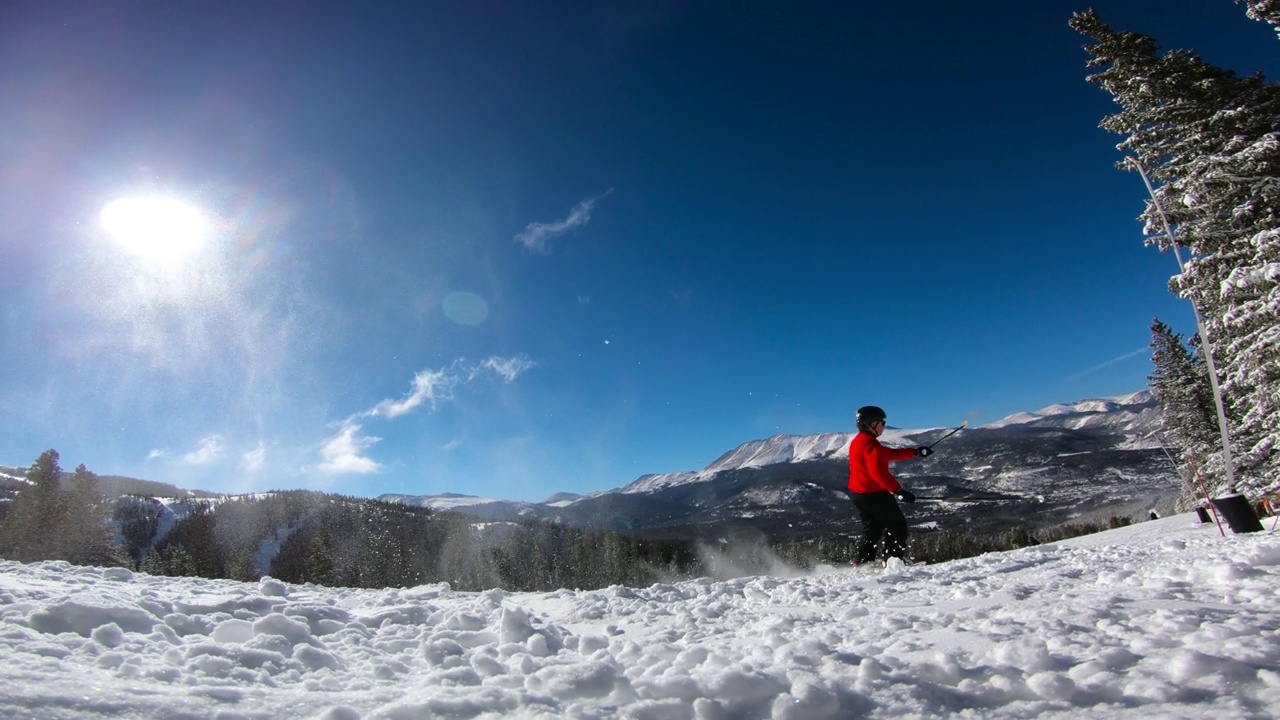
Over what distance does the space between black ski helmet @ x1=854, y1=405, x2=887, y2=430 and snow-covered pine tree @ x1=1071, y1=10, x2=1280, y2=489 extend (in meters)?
8.22

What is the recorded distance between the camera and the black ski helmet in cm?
973

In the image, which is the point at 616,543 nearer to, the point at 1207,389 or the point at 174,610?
the point at 1207,389

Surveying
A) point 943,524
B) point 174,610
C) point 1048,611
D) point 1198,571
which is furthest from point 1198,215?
point 943,524

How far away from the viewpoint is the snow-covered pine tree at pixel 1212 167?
12.2 meters

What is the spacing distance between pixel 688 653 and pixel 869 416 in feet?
23.9

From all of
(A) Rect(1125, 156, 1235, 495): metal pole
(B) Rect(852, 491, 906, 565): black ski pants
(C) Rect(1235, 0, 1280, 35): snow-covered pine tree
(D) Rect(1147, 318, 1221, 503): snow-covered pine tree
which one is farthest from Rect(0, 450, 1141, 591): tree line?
(C) Rect(1235, 0, 1280, 35): snow-covered pine tree

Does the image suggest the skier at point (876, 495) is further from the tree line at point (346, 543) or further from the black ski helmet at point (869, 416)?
the tree line at point (346, 543)

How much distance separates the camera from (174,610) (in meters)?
4.17

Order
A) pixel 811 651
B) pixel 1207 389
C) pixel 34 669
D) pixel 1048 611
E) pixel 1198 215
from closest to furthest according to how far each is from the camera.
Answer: pixel 34 669, pixel 811 651, pixel 1048 611, pixel 1198 215, pixel 1207 389

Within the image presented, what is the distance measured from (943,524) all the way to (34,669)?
9059 inches

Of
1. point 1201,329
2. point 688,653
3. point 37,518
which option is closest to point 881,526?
point 688,653

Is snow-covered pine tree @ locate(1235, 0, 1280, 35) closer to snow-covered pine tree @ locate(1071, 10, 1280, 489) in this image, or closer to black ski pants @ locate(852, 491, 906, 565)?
snow-covered pine tree @ locate(1071, 10, 1280, 489)

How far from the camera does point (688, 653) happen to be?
3.44m

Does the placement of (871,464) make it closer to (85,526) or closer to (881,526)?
(881,526)
